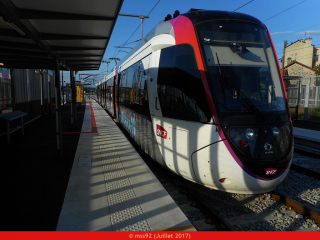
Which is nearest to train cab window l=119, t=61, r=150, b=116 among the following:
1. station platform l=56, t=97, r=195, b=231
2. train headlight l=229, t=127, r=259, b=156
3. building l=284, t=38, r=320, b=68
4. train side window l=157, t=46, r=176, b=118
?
train side window l=157, t=46, r=176, b=118

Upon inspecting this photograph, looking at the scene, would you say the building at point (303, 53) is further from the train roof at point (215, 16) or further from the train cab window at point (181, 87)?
the train cab window at point (181, 87)

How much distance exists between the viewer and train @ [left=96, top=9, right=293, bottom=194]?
394 cm

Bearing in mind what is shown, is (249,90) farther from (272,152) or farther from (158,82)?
(158,82)

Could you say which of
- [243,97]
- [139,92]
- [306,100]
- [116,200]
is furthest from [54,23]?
[306,100]

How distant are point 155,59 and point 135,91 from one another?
2.09 m

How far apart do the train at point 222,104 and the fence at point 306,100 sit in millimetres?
12253

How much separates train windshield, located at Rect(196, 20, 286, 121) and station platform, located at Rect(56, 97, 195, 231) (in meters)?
1.87

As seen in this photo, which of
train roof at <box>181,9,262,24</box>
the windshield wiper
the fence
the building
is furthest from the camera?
the building

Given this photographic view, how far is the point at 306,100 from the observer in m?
15.9

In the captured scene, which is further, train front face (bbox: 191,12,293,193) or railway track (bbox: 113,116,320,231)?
train front face (bbox: 191,12,293,193)

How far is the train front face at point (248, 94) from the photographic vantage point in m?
3.93

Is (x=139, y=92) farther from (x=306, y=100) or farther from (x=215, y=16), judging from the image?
(x=306, y=100)

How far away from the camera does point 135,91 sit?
7.43 metres

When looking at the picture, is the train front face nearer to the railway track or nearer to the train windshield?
the train windshield
